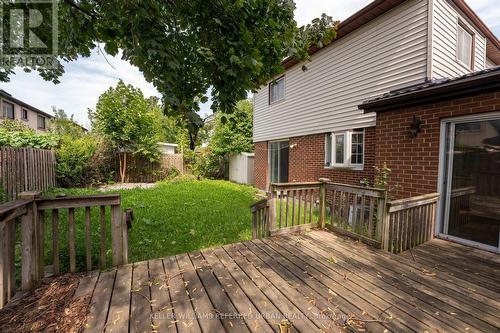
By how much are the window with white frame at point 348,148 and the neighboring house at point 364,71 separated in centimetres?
3

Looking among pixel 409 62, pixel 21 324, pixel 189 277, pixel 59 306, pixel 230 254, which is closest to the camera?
pixel 21 324

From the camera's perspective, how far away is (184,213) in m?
6.34

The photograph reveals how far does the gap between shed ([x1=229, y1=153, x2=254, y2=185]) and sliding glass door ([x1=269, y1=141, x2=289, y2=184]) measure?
2428mm

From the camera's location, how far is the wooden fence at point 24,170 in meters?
6.11

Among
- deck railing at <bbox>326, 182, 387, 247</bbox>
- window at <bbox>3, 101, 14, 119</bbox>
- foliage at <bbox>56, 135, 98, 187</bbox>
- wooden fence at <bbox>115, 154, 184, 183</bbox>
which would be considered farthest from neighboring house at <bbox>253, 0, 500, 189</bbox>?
window at <bbox>3, 101, 14, 119</bbox>

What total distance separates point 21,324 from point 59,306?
262 millimetres

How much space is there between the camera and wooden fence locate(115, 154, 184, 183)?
12.8 metres

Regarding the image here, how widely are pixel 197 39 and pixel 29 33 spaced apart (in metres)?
3.58

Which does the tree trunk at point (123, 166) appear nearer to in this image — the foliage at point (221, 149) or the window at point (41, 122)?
the foliage at point (221, 149)

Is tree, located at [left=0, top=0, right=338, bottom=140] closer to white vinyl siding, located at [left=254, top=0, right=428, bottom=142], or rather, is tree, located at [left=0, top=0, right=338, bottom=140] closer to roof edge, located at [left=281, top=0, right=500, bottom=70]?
white vinyl siding, located at [left=254, top=0, right=428, bottom=142]

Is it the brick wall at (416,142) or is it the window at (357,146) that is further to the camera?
the window at (357,146)

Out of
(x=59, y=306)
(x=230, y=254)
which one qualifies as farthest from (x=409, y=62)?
(x=59, y=306)

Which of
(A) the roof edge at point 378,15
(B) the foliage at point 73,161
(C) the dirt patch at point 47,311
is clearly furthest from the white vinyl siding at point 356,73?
(B) the foliage at point 73,161

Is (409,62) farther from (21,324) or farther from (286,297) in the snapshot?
(21,324)
